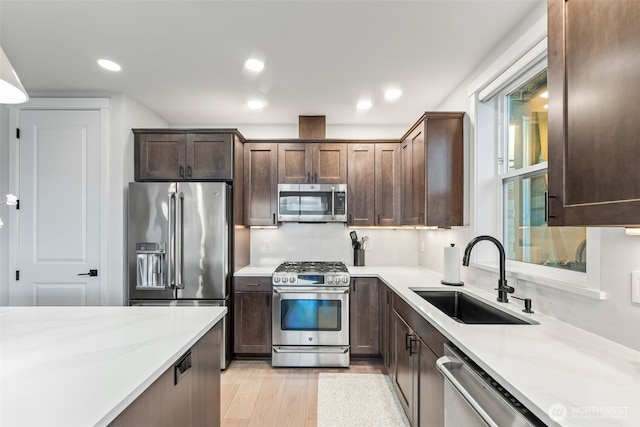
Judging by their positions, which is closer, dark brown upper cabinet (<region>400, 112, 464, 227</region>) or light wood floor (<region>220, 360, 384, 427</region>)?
light wood floor (<region>220, 360, 384, 427</region>)

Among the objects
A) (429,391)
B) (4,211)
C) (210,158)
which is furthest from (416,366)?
(4,211)

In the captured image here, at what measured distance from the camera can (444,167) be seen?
2.52 metres

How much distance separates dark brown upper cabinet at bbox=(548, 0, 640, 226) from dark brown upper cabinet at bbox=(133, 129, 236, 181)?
8.67 feet

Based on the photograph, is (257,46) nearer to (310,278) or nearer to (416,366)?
(310,278)

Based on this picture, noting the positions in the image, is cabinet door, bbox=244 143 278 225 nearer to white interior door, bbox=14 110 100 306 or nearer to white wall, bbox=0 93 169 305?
white wall, bbox=0 93 169 305

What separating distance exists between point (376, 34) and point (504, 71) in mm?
864

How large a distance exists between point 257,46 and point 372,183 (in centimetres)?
184

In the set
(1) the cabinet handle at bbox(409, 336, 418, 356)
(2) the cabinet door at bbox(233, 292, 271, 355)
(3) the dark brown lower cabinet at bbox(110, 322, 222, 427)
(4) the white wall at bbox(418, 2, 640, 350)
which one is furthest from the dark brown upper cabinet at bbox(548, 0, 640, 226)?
(2) the cabinet door at bbox(233, 292, 271, 355)

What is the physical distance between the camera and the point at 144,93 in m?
2.94

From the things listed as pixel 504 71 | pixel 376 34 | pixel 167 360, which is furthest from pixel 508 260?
pixel 167 360

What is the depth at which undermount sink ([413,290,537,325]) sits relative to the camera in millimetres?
1751

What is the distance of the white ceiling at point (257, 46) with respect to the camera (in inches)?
69.9

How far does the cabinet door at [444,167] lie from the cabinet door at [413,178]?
91mm

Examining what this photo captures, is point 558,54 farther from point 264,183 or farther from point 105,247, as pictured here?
point 105,247
